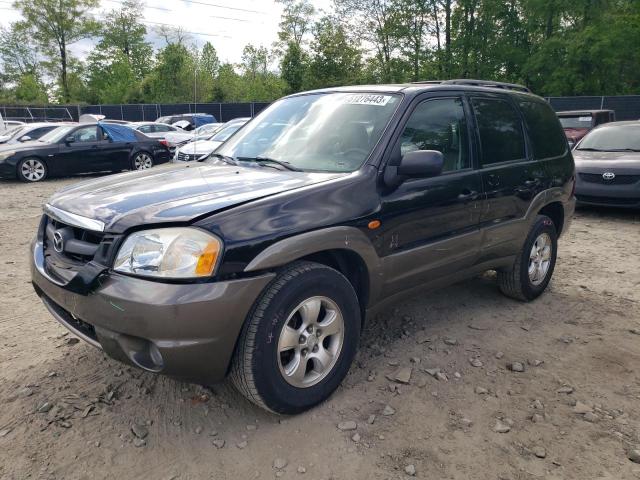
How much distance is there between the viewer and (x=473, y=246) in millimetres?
3727

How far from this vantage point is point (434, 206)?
3320 mm

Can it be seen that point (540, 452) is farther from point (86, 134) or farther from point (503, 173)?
point (86, 134)

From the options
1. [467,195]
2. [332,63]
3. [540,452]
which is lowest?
[540,452]

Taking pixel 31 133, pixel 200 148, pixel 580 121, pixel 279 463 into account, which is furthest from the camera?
pixel 31 133

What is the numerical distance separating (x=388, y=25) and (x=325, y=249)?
39.8 metres

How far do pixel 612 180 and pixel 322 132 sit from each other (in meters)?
6.48

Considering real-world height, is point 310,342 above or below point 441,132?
below

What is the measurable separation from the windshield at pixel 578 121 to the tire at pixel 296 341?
12.1 metres

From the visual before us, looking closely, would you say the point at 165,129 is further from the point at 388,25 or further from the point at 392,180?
the point at 388,25

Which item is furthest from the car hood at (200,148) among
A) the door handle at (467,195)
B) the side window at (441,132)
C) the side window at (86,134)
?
the door handle at (467,195)

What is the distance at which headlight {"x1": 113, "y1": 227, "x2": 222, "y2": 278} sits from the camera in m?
2.31

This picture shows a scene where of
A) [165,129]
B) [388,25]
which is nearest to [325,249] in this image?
[165,129]

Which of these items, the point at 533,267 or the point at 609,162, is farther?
the point at 609,162

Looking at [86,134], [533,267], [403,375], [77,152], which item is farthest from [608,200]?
[86,134]
